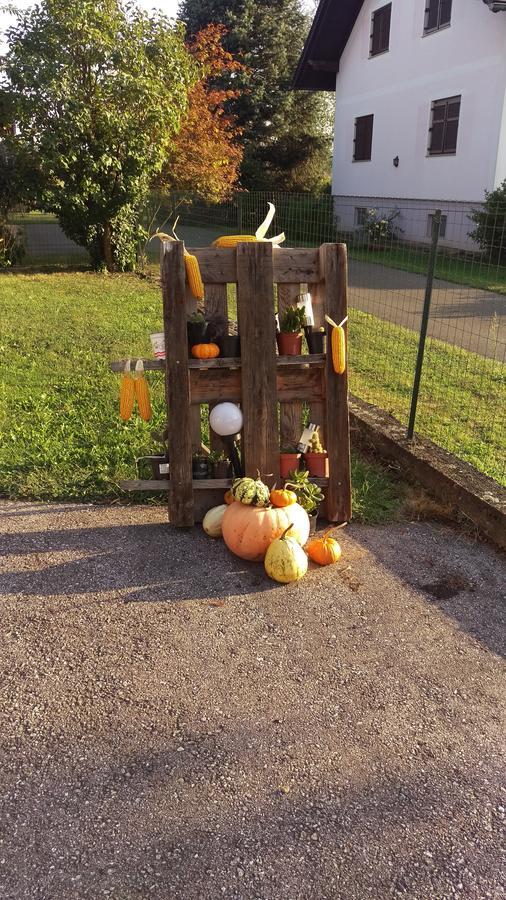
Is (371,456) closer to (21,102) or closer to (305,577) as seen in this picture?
(305,577)

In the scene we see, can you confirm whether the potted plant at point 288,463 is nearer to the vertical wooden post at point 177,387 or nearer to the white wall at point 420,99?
the vertical wooden post at point 177,387

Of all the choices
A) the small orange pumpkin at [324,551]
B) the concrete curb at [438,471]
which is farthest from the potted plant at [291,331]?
the concrete curb at [438,471]

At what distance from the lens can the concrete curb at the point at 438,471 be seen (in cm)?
427

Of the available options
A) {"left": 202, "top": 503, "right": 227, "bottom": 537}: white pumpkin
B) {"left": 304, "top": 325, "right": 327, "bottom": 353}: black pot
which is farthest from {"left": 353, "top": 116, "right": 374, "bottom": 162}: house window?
{"left": 202, "top": 503, "right": 227, "bottom": 537}: white pumpkin

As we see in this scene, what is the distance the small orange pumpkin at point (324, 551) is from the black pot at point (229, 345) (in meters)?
1.17

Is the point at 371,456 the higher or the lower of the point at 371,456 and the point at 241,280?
the lower

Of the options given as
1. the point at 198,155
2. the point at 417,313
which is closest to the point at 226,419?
the point at 417,313

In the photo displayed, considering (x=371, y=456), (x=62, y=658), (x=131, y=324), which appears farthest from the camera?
(x=131, y=324)

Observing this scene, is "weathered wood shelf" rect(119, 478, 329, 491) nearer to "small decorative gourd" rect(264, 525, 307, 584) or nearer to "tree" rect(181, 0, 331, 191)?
"small decorative gourd" rect(264, 525, 307, 584)

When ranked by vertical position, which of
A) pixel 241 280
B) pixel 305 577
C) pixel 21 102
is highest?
pixel 21 102

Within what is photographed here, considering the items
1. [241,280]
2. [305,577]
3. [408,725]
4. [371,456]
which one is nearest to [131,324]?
[371,456]

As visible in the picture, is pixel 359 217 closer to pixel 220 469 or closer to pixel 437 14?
pixel 220 469

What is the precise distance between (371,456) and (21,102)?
11282 mm

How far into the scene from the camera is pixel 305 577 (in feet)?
12.7
